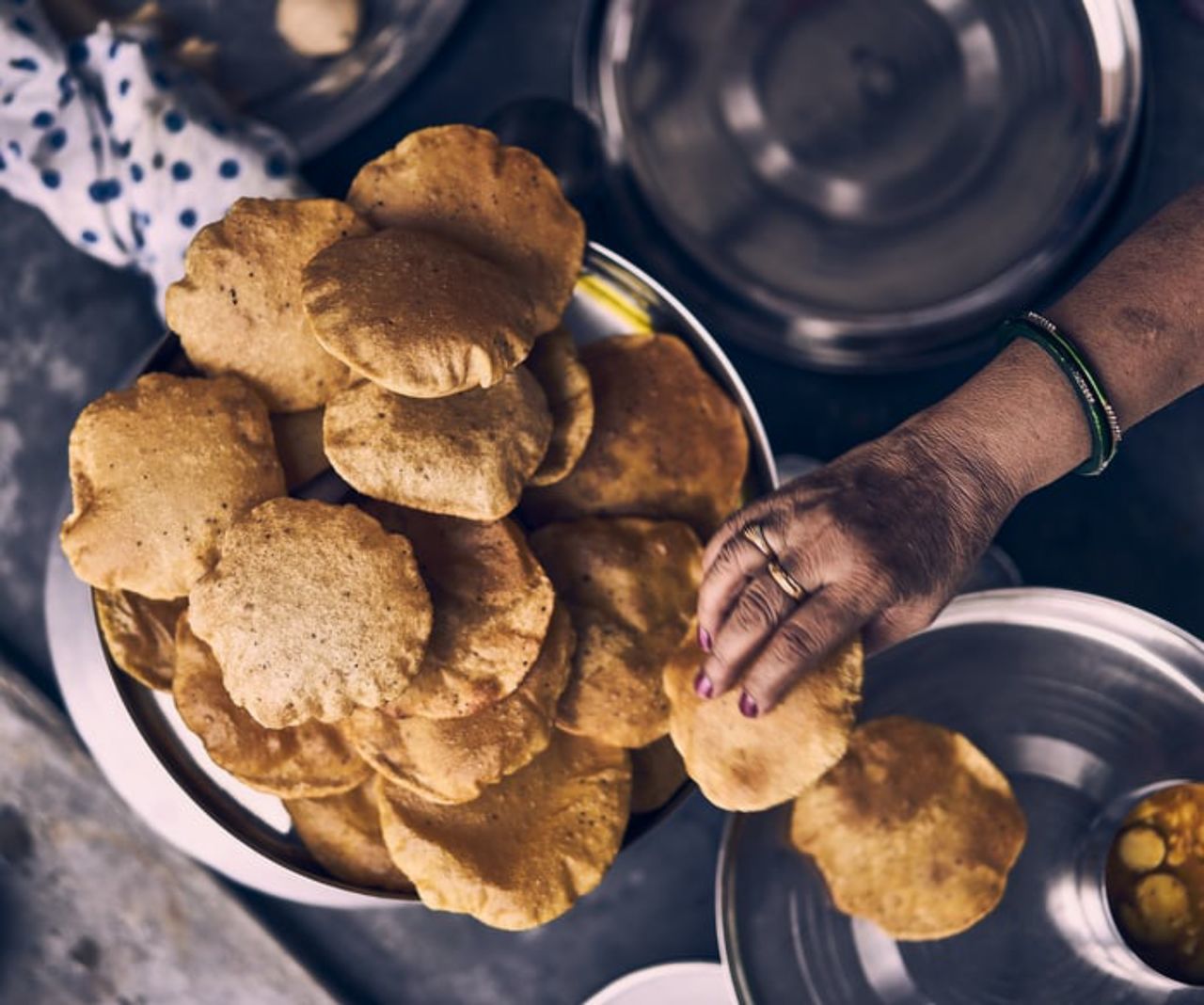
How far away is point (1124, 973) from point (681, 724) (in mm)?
437

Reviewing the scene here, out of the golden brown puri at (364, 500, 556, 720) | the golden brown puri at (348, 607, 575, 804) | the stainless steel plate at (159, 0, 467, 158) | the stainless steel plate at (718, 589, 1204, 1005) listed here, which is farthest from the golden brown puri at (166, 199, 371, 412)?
the stainless steel plate at (718, 589, 1204, 1005)

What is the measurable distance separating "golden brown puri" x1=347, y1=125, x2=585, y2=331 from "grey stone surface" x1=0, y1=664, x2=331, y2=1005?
63cm

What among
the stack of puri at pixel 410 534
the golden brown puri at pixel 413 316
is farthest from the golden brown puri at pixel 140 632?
the golden brown puri at pixel 413 316

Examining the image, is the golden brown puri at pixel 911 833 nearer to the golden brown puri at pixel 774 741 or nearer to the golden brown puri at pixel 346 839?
the golden brown puri at pixel 774 741

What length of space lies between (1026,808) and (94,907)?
0.87 meters

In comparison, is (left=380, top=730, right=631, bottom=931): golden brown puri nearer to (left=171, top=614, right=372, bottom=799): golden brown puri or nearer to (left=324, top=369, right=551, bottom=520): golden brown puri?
(left=171, top=614, right=372, bottom=799): golden brown puri

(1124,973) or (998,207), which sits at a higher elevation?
(998,207)

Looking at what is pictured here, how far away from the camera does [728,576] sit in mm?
737

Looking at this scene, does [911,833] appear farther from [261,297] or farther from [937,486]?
[261,297]

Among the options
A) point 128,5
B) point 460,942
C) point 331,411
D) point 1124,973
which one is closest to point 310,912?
point 460,942

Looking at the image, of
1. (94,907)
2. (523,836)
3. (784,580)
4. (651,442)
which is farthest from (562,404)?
(94,907)

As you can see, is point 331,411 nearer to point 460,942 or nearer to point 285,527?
point 285,527

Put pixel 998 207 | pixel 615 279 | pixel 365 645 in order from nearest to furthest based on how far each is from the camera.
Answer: pixel 365 645 → pixel 615 279 → pixel 998 207

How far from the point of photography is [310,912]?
3.52 ft
